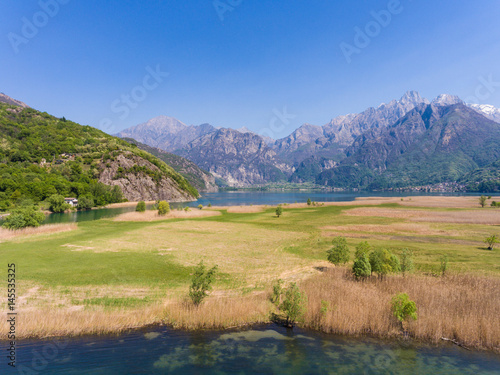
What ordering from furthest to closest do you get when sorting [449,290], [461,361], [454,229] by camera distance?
1. [454,229]
2. [449,290]
3. [461,361]

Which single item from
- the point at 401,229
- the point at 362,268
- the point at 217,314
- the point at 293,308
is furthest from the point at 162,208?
the point at 293,308

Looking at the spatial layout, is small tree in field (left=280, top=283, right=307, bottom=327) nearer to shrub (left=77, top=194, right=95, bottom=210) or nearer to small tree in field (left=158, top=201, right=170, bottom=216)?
small tree in field (left=158, top=201, right=170, bottom=216)

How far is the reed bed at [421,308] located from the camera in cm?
1577

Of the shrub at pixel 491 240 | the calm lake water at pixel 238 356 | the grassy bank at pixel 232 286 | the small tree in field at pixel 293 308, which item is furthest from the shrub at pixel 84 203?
the shrub at pixel 491 240

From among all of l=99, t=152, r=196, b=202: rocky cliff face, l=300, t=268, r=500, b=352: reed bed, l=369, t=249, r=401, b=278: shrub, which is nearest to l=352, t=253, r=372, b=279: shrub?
l=300, t=268, r=500, b=352: reed bed

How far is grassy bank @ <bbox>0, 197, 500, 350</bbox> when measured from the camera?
1669 cm

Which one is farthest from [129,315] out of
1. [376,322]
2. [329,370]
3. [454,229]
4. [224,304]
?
[454,229]

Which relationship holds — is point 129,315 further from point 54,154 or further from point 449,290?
point 54,154

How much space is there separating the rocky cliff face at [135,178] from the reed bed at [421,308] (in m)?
175

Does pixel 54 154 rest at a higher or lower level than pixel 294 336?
higher

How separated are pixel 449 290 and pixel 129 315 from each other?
2621 centimetres

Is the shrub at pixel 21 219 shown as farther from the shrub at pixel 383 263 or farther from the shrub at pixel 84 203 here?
the shrub at pixel 84 203

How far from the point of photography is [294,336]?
16.4 m

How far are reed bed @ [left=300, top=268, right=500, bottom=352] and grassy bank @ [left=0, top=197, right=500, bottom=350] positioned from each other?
0.22 feet
